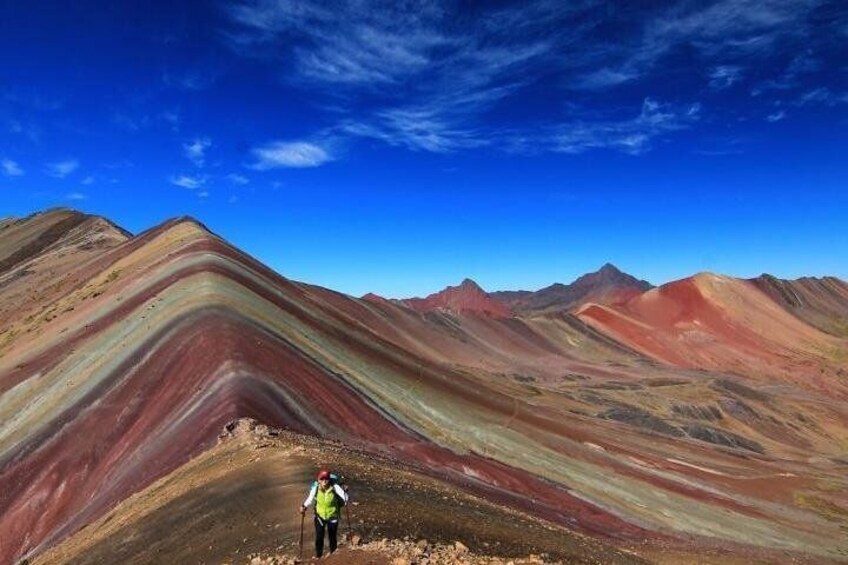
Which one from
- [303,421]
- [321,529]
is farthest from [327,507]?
[303,421]

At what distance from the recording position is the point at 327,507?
Answer: 12656 millimetres

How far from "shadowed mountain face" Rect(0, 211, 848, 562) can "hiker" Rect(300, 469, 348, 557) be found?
3.80 m

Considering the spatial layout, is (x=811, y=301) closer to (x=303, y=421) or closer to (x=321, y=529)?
(x=303, y=421)

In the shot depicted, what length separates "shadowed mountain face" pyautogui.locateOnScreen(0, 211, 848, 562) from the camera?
2942 cm

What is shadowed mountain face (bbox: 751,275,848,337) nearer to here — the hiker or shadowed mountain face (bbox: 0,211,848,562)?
shadowed mountain face (bbox: 0,211,848,562)

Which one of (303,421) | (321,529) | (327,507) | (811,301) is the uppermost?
(811,301)

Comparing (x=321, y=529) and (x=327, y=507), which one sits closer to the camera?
(x=327, y=507)

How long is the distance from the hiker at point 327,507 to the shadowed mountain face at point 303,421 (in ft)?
12.5

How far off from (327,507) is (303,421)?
17.8 m

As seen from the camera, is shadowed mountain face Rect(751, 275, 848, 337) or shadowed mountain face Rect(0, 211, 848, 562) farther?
shadowed mountain face Rect(751, 275, 848, 337)

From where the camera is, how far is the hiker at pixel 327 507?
12.7 m

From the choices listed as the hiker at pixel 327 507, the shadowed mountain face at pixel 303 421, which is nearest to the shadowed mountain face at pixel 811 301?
the shadowed mountain face at pixel 303 421

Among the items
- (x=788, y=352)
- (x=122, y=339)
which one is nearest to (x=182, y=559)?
(x=122, y=339)

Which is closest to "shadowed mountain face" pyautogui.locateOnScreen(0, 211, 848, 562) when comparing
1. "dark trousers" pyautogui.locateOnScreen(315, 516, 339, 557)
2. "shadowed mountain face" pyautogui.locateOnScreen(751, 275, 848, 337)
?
"dark trousers" pyautogui.locateOnScreen(315, 516, 339, 557)
